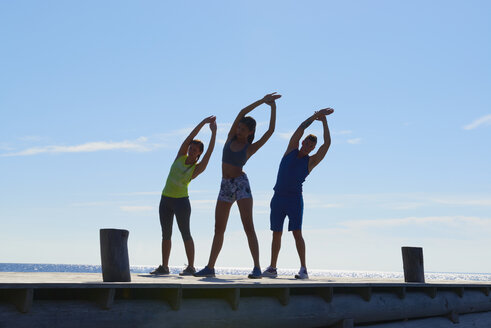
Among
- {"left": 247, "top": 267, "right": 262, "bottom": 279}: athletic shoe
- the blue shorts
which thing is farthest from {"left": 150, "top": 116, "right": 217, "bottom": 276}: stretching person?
the blue shorts

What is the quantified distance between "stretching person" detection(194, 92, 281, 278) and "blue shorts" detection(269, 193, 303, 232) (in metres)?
1.35

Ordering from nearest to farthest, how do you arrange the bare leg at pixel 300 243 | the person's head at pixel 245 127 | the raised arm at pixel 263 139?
the person's head at pixel 245 127 < the raised arm at pixel 263 139 < the bare leg at pixel 300 243

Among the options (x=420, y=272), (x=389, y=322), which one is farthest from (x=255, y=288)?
(x=420, y=272)

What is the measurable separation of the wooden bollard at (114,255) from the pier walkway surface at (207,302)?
169mm

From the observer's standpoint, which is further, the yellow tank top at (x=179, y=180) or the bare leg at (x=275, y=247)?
the bare leg at (x=275, y=247)

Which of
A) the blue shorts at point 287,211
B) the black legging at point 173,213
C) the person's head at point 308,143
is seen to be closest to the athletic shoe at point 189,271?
the black legging at point 173,213

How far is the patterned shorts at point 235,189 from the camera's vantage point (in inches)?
317

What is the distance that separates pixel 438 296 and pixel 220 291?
5.80 meters

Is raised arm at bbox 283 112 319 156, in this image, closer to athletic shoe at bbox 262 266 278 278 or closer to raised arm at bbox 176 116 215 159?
raised arm at bbox 176 116 215 159

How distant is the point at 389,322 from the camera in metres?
9.33

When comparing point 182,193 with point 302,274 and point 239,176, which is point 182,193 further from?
point 302,274

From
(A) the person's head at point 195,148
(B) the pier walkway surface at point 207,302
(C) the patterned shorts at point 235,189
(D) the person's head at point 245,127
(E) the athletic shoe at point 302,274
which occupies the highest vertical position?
(D) the person's head at point 245,127

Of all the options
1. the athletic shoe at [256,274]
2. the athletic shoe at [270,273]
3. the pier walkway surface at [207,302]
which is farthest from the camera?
the athletic shoe at [270,273]

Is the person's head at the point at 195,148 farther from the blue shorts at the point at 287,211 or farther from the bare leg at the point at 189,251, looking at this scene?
the blue shorts at the point at 287,211
